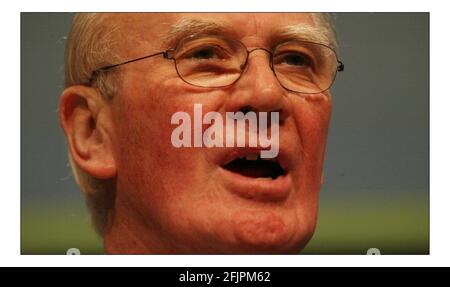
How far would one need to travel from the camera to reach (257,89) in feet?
6.61

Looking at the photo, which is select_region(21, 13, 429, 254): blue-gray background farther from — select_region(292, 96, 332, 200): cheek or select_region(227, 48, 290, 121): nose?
select_region(227, 48, 290, 121): nose

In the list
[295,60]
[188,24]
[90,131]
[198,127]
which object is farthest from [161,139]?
[295,60]

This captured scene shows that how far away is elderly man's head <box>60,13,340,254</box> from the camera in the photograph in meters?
2.00

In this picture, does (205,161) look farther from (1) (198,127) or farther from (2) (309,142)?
(2) (309,142)

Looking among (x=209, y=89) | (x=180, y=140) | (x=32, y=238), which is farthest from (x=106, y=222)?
(x=209, y=89)

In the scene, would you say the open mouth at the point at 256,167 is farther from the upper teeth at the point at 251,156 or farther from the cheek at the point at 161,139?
the cheek at the point at 161,139

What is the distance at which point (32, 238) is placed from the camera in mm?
2227

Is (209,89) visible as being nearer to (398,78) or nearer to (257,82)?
(257,82)

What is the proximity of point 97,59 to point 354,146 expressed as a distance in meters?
0.87

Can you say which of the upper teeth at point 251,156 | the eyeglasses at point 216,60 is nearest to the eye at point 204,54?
the eyeglasses at point 216,60

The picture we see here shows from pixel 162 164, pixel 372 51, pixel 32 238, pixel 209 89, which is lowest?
pixel 32 238

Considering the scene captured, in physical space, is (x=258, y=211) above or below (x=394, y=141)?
below

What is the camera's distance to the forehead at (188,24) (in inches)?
80.5

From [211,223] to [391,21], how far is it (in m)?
0.90
